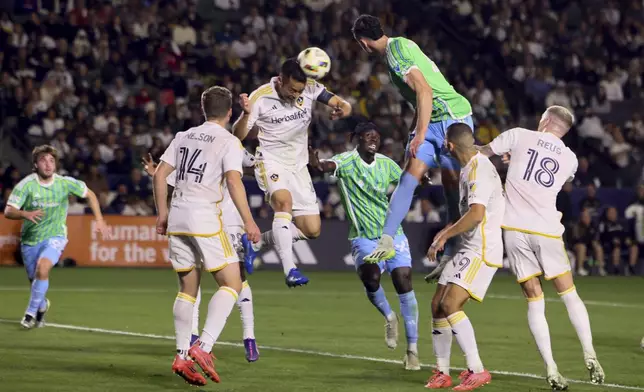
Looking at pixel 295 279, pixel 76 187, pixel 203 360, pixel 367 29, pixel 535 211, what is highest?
pixel 367 29

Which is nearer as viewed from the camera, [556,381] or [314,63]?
[556,381]

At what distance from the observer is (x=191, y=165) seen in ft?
35.1

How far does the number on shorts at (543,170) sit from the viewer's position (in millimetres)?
11062

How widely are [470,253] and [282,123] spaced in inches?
150

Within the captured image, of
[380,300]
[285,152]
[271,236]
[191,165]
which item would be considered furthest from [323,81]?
[191,165]

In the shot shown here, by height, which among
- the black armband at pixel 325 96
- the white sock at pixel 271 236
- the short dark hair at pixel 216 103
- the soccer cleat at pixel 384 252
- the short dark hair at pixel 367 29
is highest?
the short dark hair at pixel 367 29

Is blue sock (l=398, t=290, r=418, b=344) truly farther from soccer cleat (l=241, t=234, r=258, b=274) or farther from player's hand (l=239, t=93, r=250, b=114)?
player's hand (l=239, t=93, r=250, b=114)

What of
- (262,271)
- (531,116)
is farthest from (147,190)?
(531,116)

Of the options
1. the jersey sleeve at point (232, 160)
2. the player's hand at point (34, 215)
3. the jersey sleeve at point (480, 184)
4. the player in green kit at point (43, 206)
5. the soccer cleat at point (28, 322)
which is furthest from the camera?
the player in green kit at point (43, 206)

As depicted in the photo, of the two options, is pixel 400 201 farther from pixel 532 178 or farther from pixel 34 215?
pixel 34 215

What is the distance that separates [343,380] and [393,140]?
19.4 m

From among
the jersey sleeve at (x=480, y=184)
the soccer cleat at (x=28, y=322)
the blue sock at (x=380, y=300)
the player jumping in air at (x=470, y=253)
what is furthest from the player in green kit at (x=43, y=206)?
the jersey sleeve at (x=480, y=184)

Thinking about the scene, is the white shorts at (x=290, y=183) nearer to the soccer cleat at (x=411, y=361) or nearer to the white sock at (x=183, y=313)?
the soccer cleat at (x=411, y=361)

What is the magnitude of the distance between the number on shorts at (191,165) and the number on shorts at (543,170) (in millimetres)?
2756
